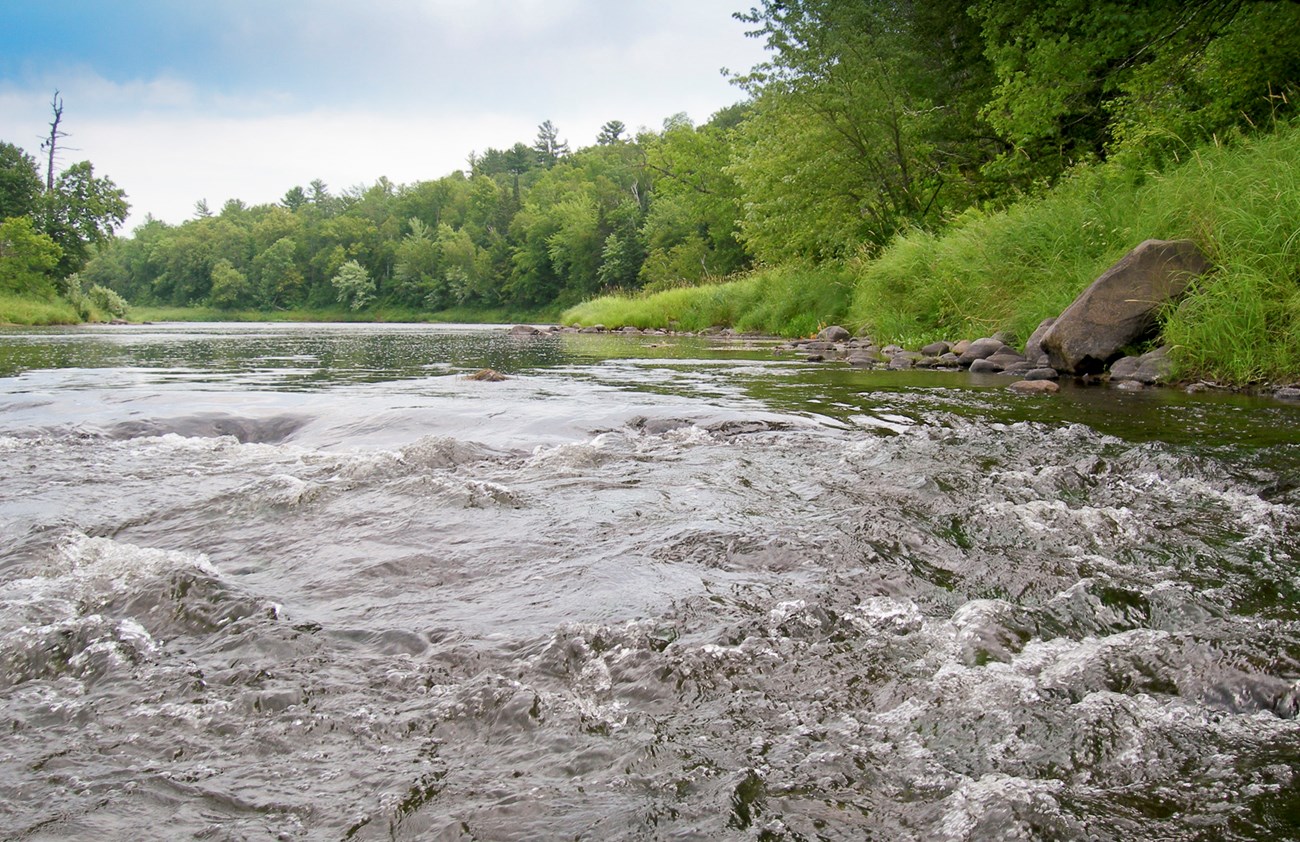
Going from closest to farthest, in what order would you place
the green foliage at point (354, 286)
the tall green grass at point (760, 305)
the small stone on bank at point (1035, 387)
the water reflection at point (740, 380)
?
the water reflection at point (740, 380)
the small stone on bank at point (1035, 387)
the tall green grass at point (760, 305)
the green foliage at point (354, 286)

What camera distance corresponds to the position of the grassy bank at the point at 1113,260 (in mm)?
8156

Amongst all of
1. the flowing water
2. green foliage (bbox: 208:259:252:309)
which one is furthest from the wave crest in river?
green foliage (bbox: 208:259:252:309)

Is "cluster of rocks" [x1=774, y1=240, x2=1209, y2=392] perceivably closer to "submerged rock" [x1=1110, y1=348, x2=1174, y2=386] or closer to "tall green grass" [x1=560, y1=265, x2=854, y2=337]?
"submerged rock" [x1=1110, y1=348, x2=1174, y2=386]

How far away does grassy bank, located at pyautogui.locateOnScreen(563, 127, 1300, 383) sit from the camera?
8156 millimetres

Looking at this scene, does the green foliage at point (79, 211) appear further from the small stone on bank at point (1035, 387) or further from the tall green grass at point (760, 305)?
the small stone on bank at point (1035, 387)

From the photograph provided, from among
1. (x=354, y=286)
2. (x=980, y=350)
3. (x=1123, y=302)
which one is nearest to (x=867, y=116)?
(x=980, y=350)

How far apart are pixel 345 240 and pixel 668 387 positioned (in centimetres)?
9585

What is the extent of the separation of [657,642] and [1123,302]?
9019mm

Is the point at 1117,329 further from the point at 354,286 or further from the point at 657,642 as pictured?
the point at 354,286

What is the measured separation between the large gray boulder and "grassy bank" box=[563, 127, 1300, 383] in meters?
0.25

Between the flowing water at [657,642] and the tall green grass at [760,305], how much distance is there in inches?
593

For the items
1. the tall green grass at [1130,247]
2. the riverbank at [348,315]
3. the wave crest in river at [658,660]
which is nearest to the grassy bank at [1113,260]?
the tall green grass at [1130,247]

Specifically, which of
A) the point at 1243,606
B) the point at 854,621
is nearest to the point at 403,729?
the point at 854,621

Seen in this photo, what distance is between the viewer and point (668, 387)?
9977 millimetres
